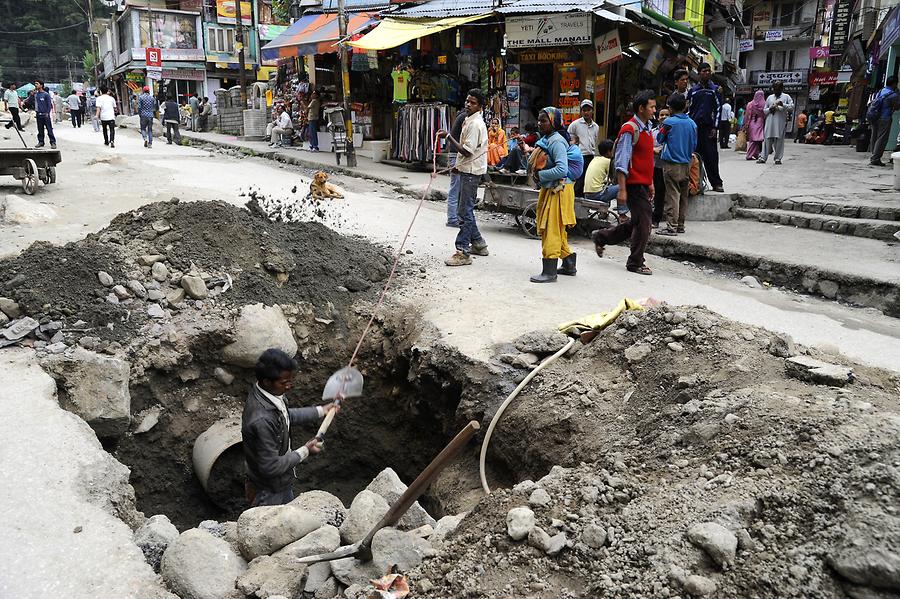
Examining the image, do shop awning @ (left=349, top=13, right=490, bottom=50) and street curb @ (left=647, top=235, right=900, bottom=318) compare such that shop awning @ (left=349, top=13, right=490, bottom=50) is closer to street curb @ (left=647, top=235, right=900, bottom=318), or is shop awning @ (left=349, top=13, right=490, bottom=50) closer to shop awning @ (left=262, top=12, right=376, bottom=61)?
shop awning @ (left=262, top=12, right=376, bottom=61)

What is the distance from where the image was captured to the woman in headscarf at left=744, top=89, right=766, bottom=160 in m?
16.4

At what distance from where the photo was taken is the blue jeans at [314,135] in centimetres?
1952

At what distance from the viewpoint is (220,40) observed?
39.2m

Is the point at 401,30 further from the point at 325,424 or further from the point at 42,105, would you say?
the point at 325,424

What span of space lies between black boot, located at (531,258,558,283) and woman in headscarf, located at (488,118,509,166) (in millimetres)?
5213

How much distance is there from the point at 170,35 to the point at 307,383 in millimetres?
38826

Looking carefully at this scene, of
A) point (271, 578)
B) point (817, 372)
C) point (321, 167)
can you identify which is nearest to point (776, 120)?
point (321, 167)

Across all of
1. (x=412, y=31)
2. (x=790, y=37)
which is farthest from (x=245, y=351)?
(x=790, y=37)

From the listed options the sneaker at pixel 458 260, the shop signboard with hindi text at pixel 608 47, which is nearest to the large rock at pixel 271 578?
the sneaker at pixel 458 260

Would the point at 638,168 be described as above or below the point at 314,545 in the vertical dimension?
above

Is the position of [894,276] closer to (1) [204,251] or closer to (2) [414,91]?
(1) [204,251]

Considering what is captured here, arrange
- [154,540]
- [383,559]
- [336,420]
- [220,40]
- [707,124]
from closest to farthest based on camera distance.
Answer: [383,559] → [154,540] → [336,420] → [707,124] → [220,40]

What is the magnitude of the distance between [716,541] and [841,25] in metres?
30.1

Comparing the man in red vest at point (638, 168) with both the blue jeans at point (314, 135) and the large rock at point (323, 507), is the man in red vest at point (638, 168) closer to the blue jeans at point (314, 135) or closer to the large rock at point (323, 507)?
the large rock at point (323, 507)
